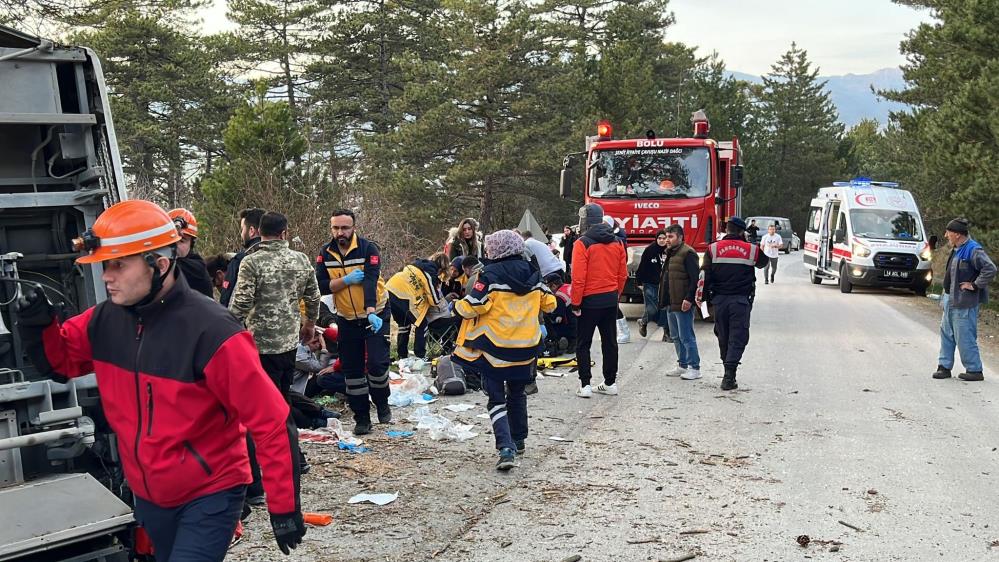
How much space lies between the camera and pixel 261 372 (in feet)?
10.2

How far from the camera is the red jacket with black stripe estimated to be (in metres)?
A: 3.04

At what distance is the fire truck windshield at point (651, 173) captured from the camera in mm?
15180

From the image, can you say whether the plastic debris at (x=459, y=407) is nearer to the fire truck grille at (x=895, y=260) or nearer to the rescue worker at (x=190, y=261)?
the rescue worker at (x=190, y=261)

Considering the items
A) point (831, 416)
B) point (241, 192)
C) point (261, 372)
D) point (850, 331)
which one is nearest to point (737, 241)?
point (831, 416)

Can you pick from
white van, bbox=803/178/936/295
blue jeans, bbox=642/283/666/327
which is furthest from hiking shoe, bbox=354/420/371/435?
white van, bbox=803/178/936/295

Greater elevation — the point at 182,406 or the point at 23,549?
the point at 182,406

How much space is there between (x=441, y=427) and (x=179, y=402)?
4.93m

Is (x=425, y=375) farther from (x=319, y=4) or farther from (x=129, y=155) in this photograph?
(x=319, y=4)

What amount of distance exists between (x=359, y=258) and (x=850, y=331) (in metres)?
10.4

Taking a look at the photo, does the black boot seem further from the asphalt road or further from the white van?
the white van

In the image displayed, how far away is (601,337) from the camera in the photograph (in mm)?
9117

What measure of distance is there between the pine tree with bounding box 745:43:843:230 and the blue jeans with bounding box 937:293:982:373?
5327 centimetres

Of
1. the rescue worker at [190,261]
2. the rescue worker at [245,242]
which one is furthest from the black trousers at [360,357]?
the rescue worker at [190,261]

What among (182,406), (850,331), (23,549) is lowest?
(850,331)
